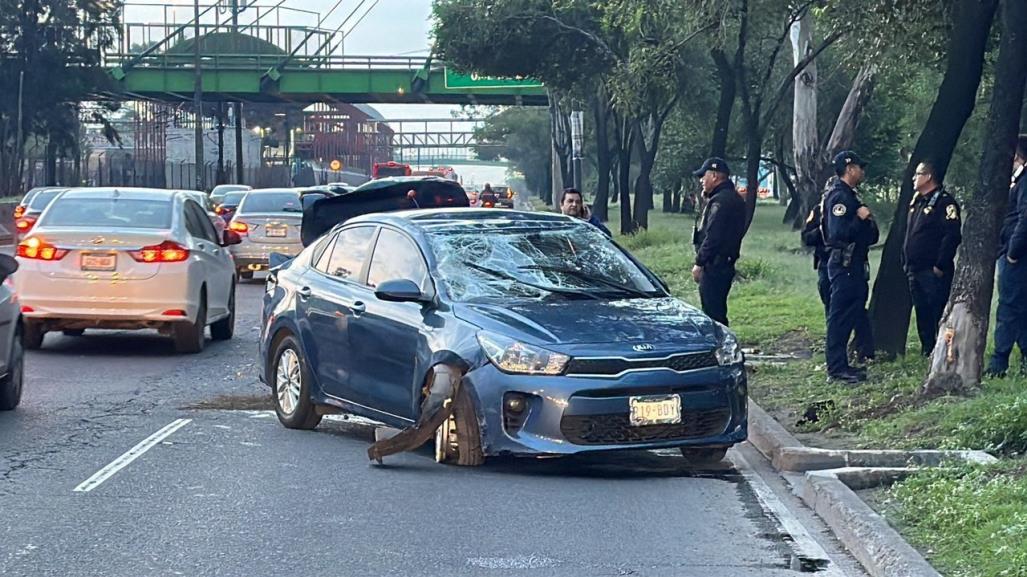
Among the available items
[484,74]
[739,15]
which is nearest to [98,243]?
[739,15]

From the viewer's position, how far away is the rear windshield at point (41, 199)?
30.1 meters

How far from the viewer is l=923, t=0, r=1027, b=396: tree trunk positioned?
10906mm

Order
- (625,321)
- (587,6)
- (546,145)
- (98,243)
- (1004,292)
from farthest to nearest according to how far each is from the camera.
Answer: (546,145) → (587,6) → (98,243) → (1004,292) → (625,321)

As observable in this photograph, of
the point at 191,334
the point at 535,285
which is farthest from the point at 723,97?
the point at 535,285

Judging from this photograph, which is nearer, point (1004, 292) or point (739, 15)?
point (1004, 292)

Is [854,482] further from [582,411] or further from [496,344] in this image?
[496,344]

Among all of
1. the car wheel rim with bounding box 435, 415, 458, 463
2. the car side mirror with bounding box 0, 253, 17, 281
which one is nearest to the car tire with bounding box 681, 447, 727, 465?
the car wheel rim with bounding box 435, 415, 458, 463

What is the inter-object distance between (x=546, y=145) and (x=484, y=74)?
73378 millimetres

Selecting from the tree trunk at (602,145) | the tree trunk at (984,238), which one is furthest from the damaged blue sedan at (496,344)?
the tree trunk at (602,145)

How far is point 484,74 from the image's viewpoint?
41.7 metres

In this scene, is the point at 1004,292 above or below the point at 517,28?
below

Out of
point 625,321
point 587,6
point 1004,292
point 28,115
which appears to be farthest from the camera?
point 28,115

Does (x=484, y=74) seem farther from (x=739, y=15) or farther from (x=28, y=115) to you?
(x=28, y=115)

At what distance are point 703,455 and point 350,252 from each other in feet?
9.50
